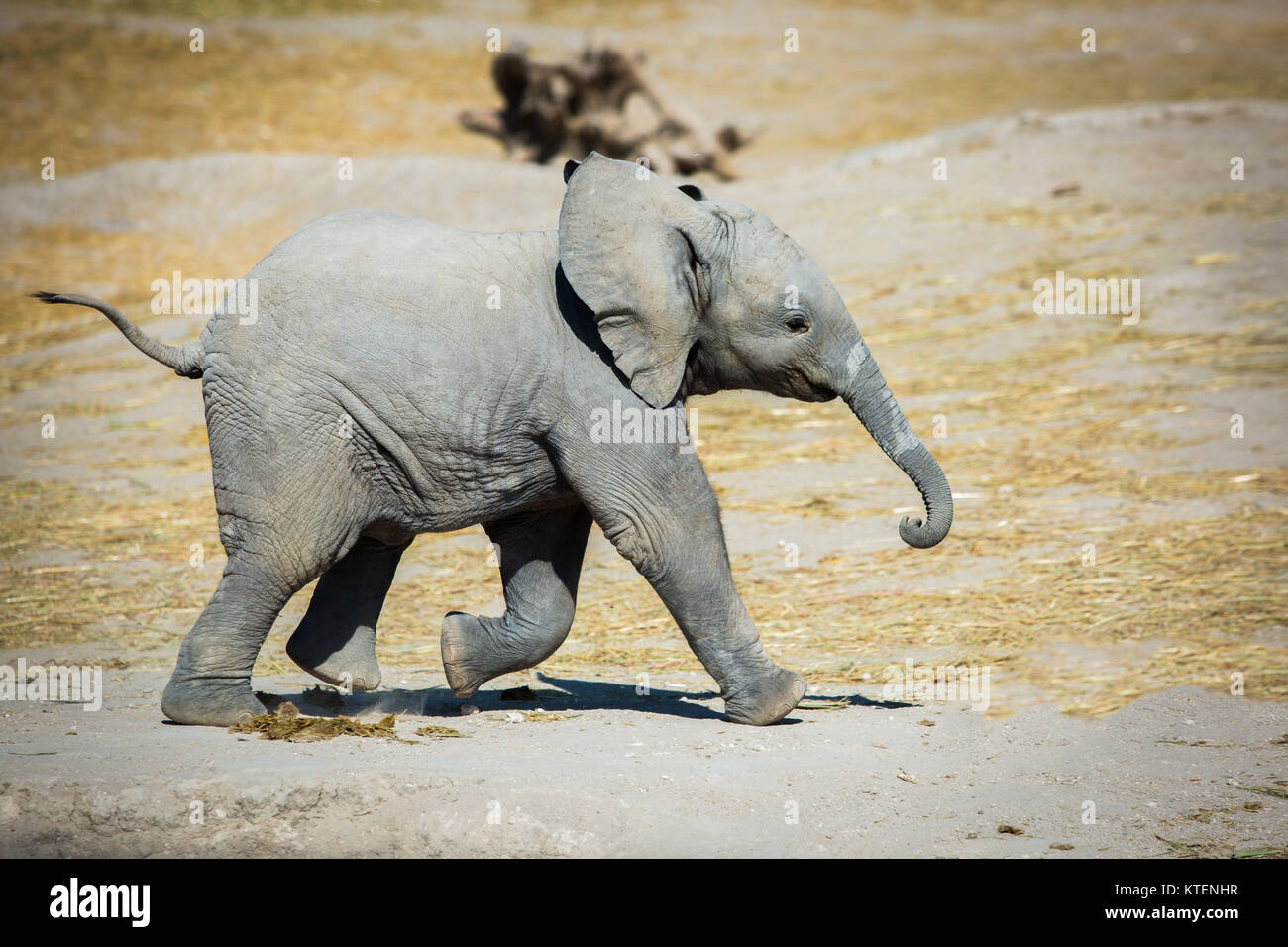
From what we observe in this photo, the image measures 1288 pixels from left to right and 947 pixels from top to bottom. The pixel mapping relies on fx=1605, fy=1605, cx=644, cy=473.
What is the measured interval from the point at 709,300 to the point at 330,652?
84.2 inches

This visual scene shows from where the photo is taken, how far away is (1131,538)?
8578 millimetres

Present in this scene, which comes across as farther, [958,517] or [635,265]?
[958,517]

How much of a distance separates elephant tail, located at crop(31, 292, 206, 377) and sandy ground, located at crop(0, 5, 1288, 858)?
4.55 ft

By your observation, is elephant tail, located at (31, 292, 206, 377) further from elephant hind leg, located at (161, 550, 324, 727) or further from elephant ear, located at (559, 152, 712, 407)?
elephant ear, located at (559, 152, 712, 407)

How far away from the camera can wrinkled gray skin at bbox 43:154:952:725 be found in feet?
19.0

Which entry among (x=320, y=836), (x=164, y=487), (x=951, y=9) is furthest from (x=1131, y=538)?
(x=951, y=9)

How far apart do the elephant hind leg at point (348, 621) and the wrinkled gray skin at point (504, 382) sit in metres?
0.51

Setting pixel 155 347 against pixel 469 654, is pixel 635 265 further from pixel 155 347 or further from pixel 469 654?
pixel 155 347

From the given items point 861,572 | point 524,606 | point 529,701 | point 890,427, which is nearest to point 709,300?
point 890,427

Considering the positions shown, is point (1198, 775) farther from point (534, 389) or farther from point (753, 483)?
point (753, 483)

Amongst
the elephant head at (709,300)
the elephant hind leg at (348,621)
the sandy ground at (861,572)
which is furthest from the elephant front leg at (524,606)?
the elephant head at (709,300)

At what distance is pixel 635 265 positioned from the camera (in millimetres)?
5879

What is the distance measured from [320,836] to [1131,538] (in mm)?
5117

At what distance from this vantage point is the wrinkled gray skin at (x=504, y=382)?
5.80 meters
